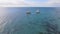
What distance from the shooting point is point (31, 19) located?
2271 millimetres

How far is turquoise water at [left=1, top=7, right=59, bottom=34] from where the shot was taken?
7.45 ft

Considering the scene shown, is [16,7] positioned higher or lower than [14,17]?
higher

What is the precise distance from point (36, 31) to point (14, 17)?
1.41 feet

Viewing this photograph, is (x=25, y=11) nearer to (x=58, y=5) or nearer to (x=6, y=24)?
(x=6, y=24)

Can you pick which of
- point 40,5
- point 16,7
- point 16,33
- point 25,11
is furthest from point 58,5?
point 16,33

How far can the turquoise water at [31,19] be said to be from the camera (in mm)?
2270

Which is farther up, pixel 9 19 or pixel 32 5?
pixel 32 5

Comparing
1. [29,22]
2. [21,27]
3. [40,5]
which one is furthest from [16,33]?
[40,5]

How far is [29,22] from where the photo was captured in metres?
2.27

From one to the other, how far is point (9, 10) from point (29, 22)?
384mm

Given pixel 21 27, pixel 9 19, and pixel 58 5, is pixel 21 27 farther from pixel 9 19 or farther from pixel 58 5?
pixel 58 5

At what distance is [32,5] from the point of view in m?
2.27

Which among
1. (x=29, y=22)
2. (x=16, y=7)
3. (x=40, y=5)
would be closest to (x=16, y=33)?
(x=29, y=22)

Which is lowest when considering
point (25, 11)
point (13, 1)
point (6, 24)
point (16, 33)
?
point (16, 33)
